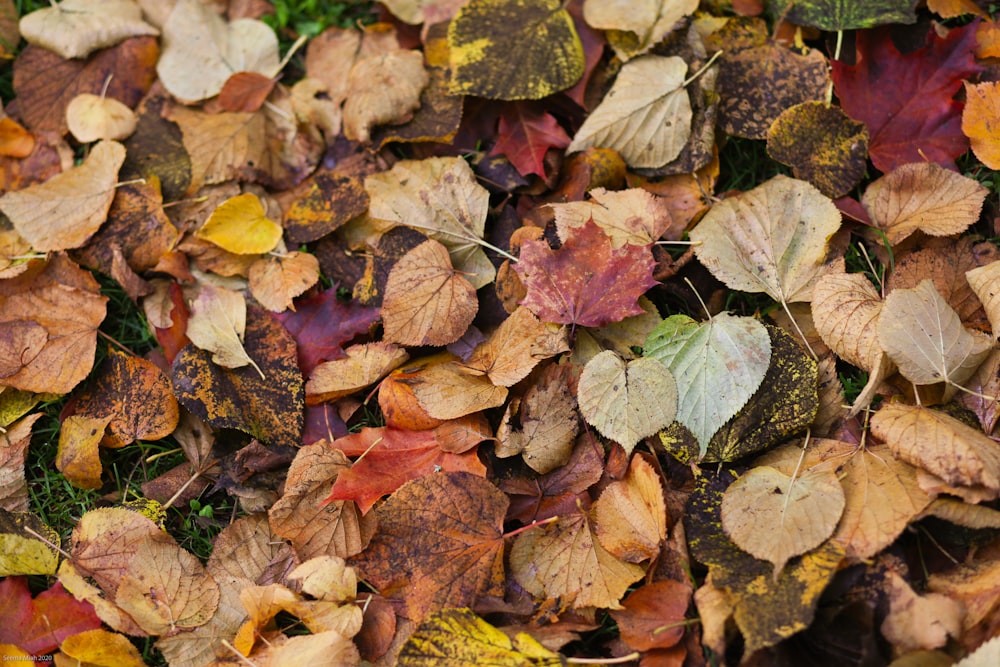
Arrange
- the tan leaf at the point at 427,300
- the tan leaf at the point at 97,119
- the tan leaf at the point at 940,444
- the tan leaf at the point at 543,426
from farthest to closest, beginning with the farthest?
the tan leaf at the point at 97,119 < the tan leaf at the point at 427,300 < the tan leaf at the point at 543,426 < the tan leaf at the point at 940,444

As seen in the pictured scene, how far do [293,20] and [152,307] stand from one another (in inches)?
40.1

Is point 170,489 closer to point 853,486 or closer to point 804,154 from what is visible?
point 853,486

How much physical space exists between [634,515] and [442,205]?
0.89 metres

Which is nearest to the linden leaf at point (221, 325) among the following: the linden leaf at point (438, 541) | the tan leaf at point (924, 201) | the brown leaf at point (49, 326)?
the brown leaf at point (49, 326)

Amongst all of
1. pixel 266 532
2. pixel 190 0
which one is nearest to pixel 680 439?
pixel 266 532

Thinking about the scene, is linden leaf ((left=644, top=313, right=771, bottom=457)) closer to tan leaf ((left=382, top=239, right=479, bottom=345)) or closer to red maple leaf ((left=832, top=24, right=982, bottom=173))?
tan leaf ((left=382, top=239, right=479, bottom=345))

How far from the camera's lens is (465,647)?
1.45m

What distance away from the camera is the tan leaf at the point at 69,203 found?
2.08 meters

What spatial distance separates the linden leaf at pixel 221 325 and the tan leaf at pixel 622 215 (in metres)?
0.81

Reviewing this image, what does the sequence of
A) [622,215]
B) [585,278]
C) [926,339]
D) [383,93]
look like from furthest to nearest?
1. [383,93]
2. [622,215]
3. [585,278]
4. [926,339]

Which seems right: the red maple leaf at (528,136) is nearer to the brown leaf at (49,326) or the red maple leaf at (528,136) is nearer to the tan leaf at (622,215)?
the tan leaf at (622,215)

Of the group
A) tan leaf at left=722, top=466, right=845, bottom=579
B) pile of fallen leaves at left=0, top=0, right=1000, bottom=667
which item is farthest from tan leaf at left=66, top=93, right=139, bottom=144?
tan leaf at left=722, top=466, right=845, bottom=579

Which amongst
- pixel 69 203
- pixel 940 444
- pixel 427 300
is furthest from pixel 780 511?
pixel 69 203

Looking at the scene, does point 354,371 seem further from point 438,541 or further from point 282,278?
point 438,541
